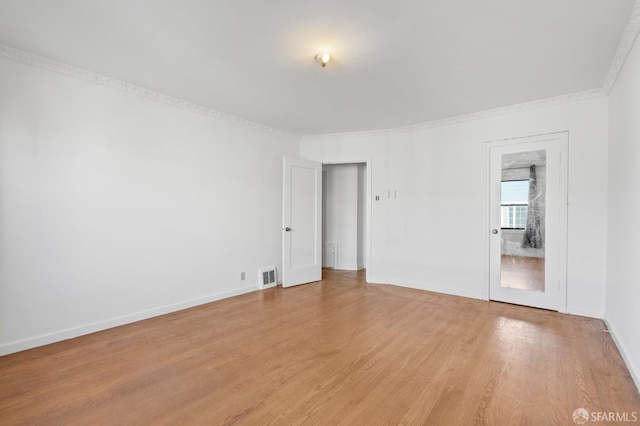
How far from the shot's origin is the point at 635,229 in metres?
2.35

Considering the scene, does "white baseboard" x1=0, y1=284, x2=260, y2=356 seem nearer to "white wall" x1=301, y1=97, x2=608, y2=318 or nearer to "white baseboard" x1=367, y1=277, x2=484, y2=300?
"white baseboard" x1=367, y1=277, x2=484, y2=300

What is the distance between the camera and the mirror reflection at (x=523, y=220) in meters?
3.93

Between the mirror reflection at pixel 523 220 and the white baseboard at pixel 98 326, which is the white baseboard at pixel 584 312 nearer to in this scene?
the mirror reflection at pixel 523 220

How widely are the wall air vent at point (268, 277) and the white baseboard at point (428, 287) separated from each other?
5.44 feet

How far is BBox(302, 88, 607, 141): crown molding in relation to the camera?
11.9 feet

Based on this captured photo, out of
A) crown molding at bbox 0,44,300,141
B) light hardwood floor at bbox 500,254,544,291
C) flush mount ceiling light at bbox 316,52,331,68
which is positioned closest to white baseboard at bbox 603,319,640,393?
light hardwood floor at bbox 500,254,544,291

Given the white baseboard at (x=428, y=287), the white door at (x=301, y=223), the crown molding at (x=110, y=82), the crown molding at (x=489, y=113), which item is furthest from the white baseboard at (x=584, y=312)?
Answer: the crown molding at (x=110, y=82)

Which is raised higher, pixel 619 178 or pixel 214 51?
pixel 214 51

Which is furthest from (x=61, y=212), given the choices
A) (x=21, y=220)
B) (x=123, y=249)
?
(x=123, y=249)

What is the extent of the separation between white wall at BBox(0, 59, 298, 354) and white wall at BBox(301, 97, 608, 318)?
234 centimetres

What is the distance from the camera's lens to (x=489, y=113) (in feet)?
14.0

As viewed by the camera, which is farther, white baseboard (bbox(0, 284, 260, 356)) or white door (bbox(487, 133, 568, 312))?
white door (bbox(487, 133, 568, 312))

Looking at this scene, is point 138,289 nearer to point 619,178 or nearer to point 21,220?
point 21,220

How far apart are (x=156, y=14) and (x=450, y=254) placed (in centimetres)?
451
